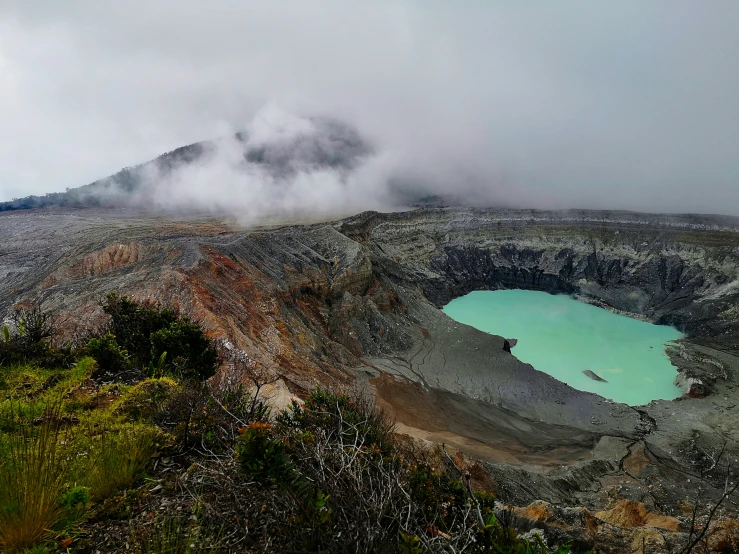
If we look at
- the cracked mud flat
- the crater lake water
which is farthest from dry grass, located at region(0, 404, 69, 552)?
the crater lake water

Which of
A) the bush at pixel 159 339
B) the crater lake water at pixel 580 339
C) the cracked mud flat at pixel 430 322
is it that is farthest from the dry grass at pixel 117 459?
the crater lake water at pixel 580 339

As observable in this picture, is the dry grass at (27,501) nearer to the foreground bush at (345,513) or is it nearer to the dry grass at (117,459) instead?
the dry grass at (117,459)

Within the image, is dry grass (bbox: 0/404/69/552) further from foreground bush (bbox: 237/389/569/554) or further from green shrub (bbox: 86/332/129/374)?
green shrub (bbox: 86/332/129/374)

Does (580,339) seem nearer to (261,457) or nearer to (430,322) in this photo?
(430,322)

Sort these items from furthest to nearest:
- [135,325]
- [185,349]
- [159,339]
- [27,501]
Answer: [185,349]
[135,325]
[159,339]
[27,501]

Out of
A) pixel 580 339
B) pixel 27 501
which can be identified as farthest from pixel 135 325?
pixel 580 339

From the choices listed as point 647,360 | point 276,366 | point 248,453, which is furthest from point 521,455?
point 647,360
